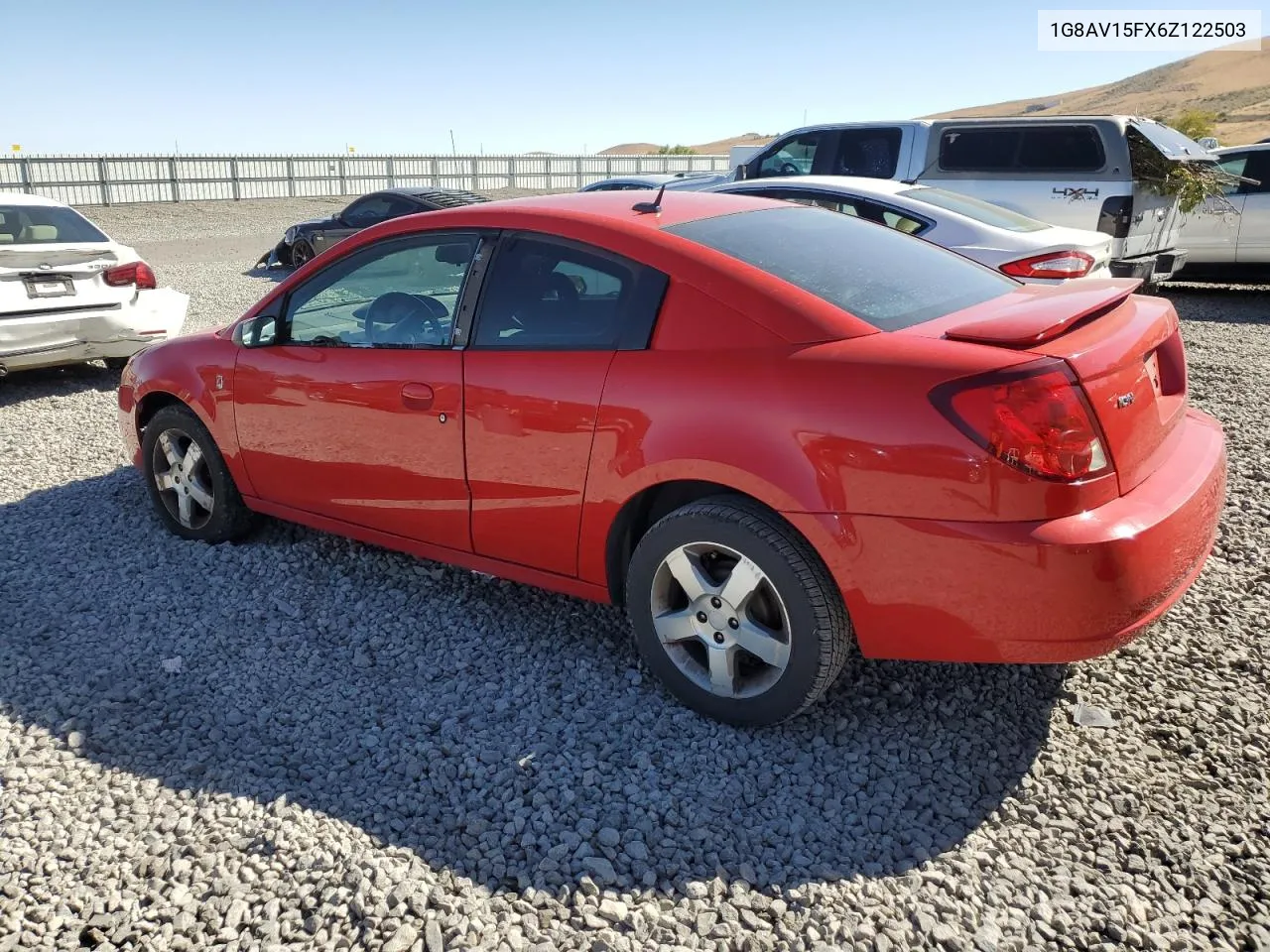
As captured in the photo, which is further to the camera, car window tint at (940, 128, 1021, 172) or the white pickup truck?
car window tint at (940, 128, 1021, 172)

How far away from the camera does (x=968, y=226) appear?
23.5 feet

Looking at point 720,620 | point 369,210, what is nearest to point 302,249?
point 369,210

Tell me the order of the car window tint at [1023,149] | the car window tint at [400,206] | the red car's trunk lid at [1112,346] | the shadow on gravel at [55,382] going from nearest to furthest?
the red car's trunk lid at [1112,346]
the shadow on gravel at [55,382]
the car window tint at [1023,149]
the car window tint at [400,206]

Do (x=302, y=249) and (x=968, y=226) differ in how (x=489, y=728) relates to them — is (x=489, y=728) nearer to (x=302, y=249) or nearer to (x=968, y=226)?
(x=968, y=226)

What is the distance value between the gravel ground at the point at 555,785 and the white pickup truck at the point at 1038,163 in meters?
6.04

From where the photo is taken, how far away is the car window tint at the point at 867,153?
10406mm

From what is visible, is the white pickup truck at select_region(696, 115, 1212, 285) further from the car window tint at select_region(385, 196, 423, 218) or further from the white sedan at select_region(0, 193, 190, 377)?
the car window tint at select_region(385, 196, 423, 218)

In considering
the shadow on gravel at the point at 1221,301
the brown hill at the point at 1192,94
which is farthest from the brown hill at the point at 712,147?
the shadow on gravel at the point at 1221,301

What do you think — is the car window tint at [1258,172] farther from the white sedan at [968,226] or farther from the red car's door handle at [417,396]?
the red car's door handle at [417,396]

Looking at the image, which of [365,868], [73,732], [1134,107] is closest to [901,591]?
[365,868]

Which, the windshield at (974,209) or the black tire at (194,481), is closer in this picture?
the black tire at (194,481)

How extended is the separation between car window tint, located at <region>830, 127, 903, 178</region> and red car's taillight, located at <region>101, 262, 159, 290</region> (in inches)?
261

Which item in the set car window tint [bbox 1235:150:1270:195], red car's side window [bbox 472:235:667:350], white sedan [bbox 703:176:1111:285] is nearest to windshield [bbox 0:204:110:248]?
white sedan [bbox 703:176:1111:285]

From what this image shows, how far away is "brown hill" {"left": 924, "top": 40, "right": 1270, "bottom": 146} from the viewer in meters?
59.0
